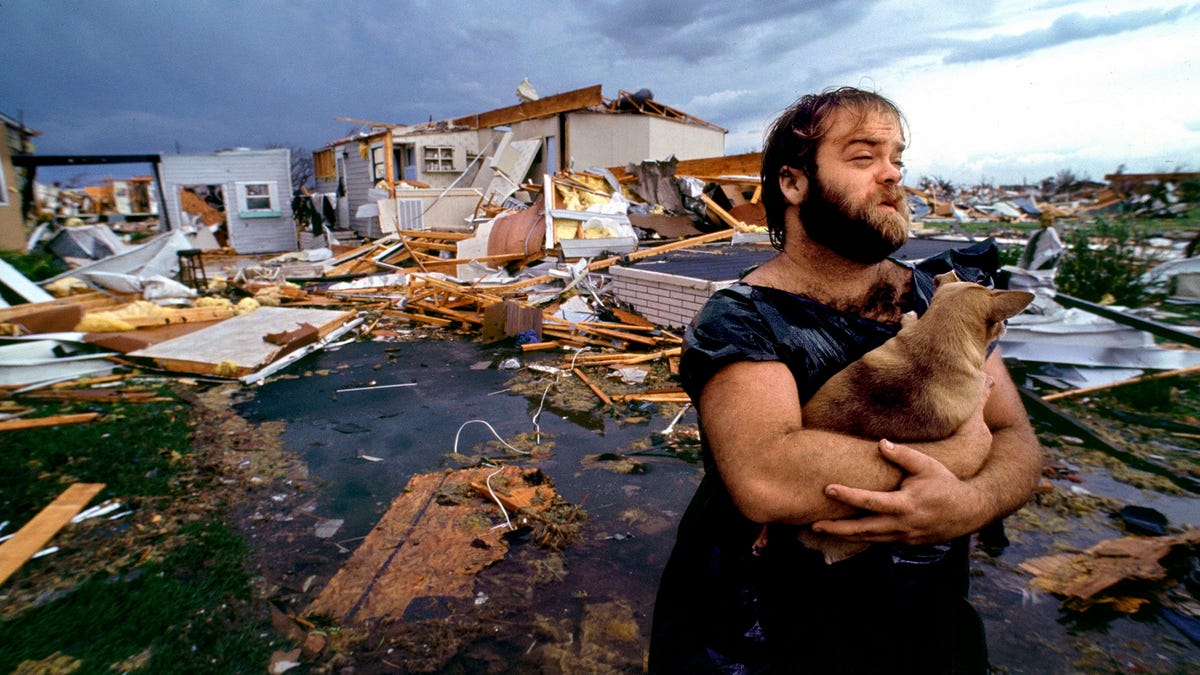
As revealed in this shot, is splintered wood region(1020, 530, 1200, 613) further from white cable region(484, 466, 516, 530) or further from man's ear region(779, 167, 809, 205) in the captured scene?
white cable region(484, 466, 516, 530)

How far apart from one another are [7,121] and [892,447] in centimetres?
2482

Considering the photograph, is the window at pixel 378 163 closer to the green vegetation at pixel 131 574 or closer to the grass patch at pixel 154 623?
the green vegetation at pixel 131 574

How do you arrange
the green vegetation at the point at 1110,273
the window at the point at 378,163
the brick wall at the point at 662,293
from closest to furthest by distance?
the brick wall at the point at 662,293, the green vegetation at the point at 1110,273, the window at the point at 378,163

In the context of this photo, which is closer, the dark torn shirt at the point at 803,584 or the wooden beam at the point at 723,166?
the dark torn shirt at the point at 803,584

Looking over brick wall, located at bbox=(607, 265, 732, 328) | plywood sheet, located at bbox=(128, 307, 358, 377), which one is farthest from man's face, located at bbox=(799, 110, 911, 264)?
plywood sheet, located at bbox=(128, 307, 358, 377)

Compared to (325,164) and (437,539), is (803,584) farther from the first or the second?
(325,164)

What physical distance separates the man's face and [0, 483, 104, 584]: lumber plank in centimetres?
471

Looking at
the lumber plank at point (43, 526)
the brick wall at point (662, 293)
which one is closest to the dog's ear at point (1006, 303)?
the lumber plank at point (43, 526)

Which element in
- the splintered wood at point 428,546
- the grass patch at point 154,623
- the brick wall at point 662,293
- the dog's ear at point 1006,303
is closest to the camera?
the dog's ear at point 1006,303

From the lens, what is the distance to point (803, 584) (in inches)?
58.5

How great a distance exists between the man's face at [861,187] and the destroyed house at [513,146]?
57.8 feet

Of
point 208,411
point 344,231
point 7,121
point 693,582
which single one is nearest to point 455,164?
point 344,231

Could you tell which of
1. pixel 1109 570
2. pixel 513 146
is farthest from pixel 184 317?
pixel 513 146

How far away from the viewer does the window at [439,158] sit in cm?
2395
